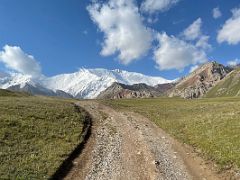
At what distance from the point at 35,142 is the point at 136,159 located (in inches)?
361

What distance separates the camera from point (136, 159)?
1093 inches

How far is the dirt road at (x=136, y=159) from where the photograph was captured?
78.8 ft

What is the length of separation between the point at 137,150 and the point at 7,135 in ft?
38.9

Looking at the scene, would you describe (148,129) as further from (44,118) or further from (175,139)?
(44,118)

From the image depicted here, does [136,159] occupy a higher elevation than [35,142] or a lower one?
lower

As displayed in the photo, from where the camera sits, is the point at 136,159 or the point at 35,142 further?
the point at 35,142

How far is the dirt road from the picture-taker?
2403 centimetres

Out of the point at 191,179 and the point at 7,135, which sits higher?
the point at 7,135

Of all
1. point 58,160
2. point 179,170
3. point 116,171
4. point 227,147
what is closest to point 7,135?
point 58,160

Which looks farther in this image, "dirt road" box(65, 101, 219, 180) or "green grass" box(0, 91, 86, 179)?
"dirt road" box(65, 101, 219, 180)

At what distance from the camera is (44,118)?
1743 inches

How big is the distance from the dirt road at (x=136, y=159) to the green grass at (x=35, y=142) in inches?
68.1

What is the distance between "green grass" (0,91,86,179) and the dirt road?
1730 mm

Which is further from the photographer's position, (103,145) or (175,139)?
(175,139)
